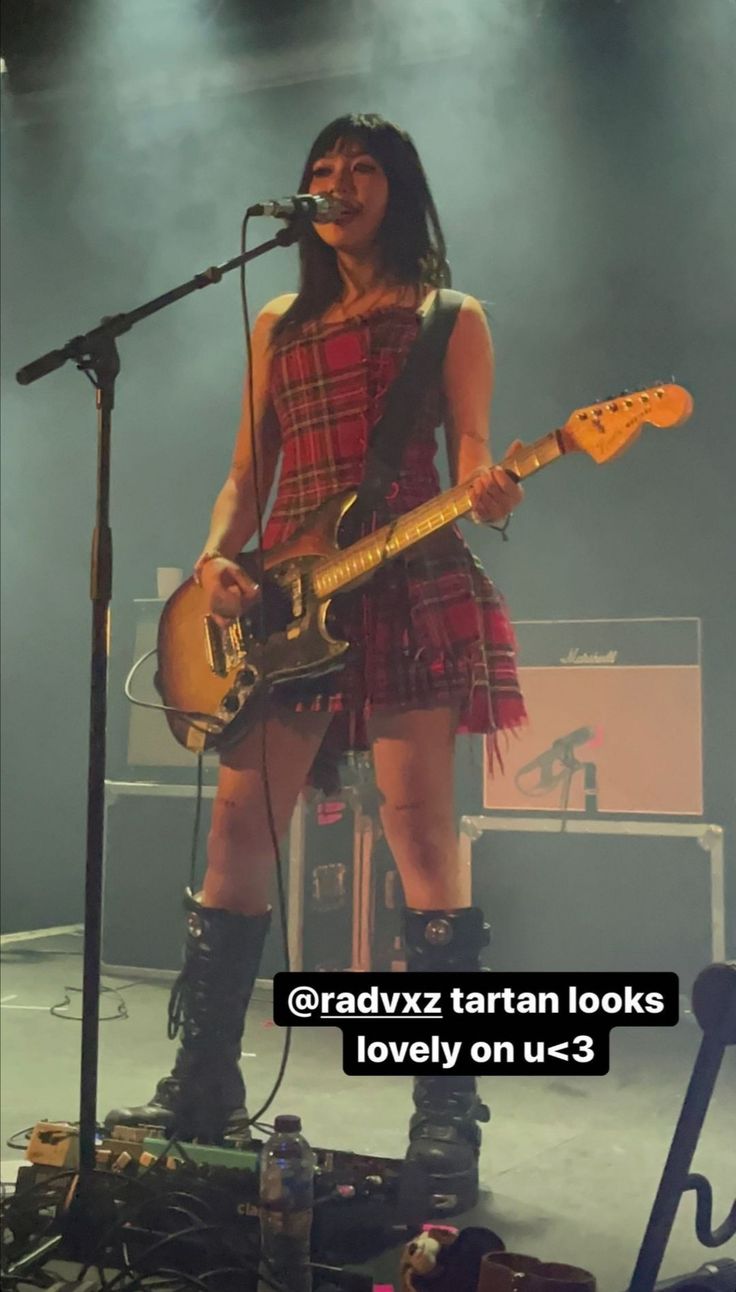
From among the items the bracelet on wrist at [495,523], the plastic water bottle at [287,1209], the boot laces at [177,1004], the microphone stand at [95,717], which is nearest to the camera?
the plastic water bottle at [287,1209]

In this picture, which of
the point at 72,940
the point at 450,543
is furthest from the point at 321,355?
the point at 72,940

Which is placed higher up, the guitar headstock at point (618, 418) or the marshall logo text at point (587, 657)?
the guitar headstock at point (618, 418)

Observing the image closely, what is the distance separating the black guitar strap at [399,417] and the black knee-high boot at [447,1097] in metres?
0.68

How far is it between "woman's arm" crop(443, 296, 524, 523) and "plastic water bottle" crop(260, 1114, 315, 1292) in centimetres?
98

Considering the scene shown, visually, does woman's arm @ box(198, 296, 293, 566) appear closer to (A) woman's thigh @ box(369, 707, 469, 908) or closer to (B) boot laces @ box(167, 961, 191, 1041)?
(A) woman's thigh @ box(369, 707, 469, 908)

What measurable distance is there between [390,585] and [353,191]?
2.38ft

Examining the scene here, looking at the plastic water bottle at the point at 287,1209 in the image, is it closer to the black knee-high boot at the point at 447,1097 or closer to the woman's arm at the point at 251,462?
the black knee-high boot at the point at 447,1097

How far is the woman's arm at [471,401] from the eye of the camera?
1827 millimetres

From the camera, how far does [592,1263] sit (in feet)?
5.23

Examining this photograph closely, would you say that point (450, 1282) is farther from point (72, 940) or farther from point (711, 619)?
point (72, 940)

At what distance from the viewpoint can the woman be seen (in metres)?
1.90

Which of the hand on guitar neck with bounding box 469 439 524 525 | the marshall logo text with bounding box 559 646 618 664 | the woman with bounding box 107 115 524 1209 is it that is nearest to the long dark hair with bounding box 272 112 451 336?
the woman with bounding box 107 115 524 1209

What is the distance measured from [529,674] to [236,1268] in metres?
1.02

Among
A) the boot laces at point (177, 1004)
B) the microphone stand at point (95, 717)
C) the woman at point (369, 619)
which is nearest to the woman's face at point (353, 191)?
the woman at point (369, 619)
